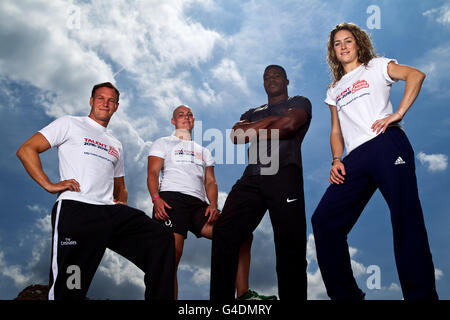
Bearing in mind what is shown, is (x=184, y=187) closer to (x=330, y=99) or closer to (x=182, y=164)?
(x=182, y=164)

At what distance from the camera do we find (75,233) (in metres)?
3.98

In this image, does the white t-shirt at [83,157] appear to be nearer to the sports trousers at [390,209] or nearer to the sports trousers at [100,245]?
the sports trousers at [100,245]

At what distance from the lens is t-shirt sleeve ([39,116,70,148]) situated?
14.0 ft

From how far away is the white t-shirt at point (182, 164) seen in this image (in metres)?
5.49

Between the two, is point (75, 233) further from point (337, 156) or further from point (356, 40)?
point (356, 40)

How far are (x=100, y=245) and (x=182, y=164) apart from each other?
1.87 meters

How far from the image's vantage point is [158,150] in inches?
225

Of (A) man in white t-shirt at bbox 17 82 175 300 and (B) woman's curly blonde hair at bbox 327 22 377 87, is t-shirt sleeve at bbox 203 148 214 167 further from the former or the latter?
(B) woman's curly blonde hair at bbox 327 22 377 87

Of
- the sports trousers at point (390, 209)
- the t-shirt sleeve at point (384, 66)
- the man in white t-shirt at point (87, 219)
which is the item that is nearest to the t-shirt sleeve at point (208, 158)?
the man in white t-shirt at point (87, 219)

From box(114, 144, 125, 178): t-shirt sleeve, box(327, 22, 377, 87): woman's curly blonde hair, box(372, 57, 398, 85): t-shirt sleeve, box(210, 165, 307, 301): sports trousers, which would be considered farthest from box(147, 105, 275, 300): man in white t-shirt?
box(372, 57, 398, 85): t-shirt sleeve

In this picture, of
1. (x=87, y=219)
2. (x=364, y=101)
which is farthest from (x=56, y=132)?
(x=364, y=101)

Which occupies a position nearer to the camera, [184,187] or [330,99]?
[330,99]

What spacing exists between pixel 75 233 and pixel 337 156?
113 inches
